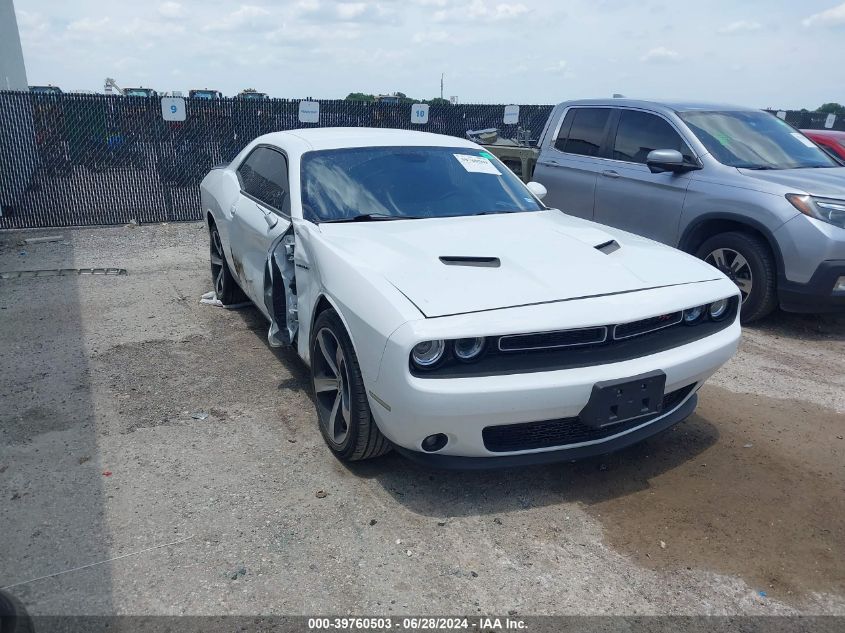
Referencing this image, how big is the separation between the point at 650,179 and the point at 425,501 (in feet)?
14.7

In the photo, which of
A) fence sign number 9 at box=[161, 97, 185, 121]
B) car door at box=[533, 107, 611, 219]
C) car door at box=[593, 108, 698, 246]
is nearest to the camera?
car door at box=[593, 108, 698, 246]

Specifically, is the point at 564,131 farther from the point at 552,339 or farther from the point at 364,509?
the point at 364,509

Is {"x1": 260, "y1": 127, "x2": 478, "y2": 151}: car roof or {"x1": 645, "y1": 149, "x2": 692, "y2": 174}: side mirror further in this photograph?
{"x1": 645, "y1": 149, "x2": 692, "y2": 174}: side mirror

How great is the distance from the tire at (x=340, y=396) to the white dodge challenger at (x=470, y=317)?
0.03ft

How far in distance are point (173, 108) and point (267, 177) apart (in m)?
6.90

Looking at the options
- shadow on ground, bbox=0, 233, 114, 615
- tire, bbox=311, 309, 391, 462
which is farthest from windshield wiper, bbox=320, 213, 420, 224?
shadow on ground, bbox=0, 233, 114, 615

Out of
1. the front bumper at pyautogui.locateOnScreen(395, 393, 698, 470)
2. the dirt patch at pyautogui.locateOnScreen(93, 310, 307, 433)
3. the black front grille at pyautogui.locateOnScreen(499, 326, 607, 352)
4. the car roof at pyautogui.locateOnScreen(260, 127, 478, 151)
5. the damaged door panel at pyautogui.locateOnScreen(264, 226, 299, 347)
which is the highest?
the car roof at pyautogui.locateOnScreen(260, 127, 478, 151)

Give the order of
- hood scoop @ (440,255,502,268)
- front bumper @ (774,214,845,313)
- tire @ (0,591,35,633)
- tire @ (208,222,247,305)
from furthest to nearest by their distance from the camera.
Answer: tire @ (208,222,247,305) < front bumper @ (774,214,845,313) < hood scoop @ (440,255,502,268) < tire @ (0,591,35,633)

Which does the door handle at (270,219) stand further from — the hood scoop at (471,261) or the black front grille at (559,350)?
the black front grille at (559,350)

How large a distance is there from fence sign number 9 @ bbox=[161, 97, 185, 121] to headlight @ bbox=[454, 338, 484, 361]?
30.9 ft

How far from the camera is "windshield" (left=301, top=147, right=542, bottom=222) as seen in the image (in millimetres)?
3980

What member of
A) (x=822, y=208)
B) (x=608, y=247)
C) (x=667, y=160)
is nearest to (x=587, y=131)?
(x=667, y=160)

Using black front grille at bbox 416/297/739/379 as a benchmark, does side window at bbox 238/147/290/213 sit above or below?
above

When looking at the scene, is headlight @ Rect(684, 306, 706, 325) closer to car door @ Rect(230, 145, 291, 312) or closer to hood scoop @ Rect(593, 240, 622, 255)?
hood scoop @ Rect(593, 240, 622, 255)
